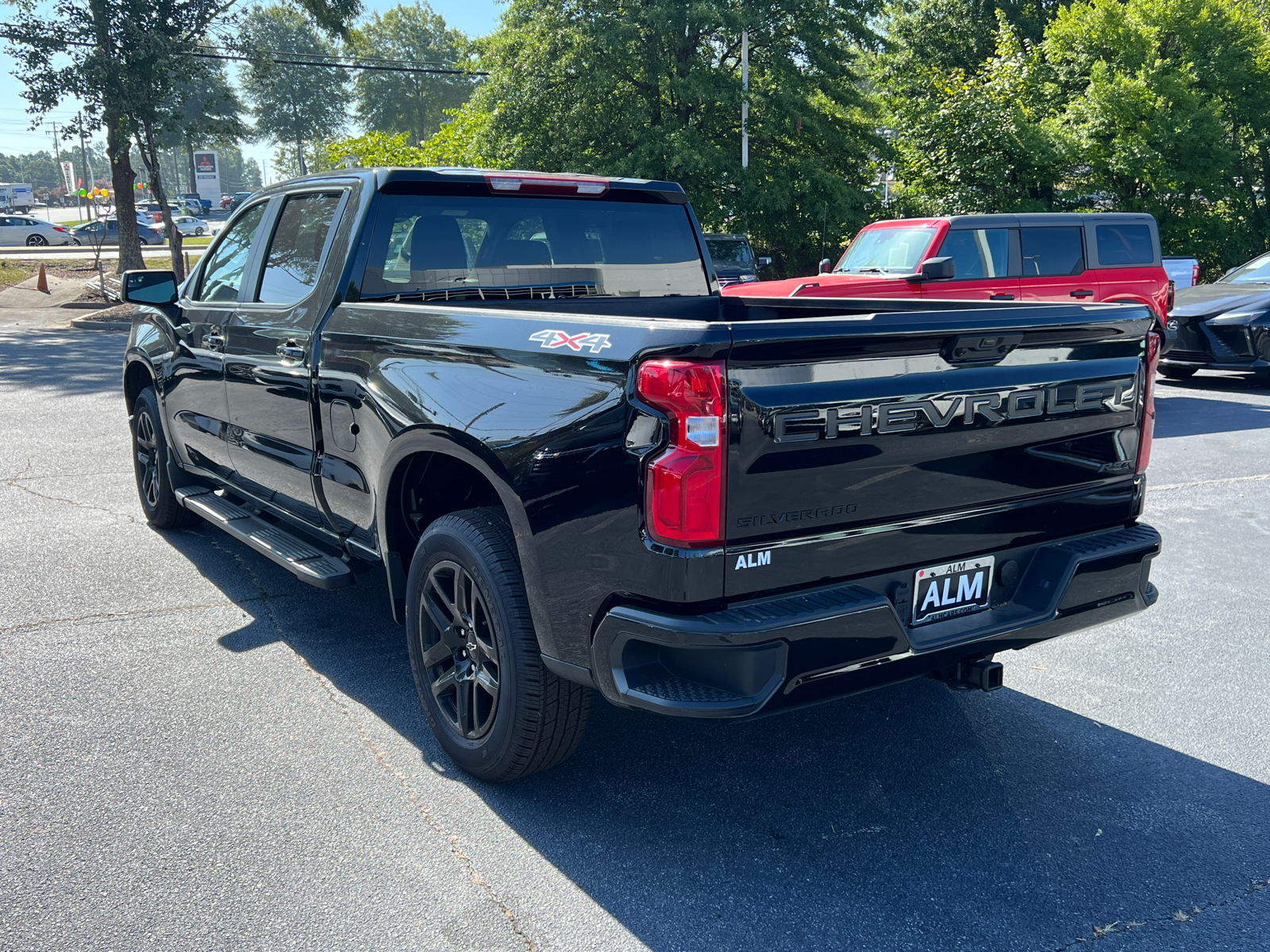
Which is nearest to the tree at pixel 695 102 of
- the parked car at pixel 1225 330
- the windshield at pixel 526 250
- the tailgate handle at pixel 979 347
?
the parked car at pixel 1225 330

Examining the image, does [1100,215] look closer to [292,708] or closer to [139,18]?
[292,708]

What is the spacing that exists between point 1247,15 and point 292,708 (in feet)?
84.7

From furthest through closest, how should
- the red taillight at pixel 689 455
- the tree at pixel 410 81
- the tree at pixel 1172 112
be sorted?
the tree at pixel 410 81 < the tree at pixel 1172 112 < the red taillight at pixel 689 455

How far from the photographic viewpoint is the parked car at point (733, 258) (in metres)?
16.6

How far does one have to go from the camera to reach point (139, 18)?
20.7 m

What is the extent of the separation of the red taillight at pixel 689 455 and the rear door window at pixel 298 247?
7.13ft

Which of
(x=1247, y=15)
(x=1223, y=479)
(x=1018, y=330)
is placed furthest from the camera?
(x=1247, y=15)

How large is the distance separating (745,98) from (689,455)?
2068 centimetres

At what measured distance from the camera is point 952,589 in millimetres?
2889

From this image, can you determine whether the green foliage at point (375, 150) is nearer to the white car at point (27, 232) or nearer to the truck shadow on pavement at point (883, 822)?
the truck shadow on pavement at point (883, 822)

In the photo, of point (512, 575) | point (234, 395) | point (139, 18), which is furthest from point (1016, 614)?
point (139, 18)

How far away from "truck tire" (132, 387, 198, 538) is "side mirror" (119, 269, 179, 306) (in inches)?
24.9

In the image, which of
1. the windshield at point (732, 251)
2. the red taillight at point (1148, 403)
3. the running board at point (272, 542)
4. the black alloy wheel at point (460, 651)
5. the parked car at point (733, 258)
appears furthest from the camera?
the windshield at point (732, 251)

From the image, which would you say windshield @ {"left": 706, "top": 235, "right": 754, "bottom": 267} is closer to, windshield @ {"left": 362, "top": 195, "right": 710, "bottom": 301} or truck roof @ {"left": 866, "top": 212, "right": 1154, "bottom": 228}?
truck roof @ {"left": 866, "top": 212, "right": 1154, "bottom": 228}
